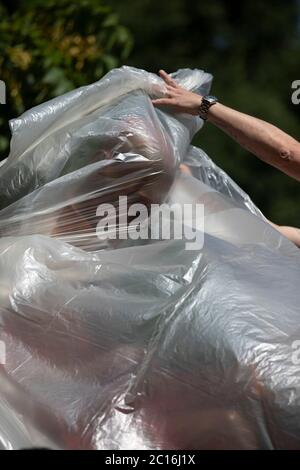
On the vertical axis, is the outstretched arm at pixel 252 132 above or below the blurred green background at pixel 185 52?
above

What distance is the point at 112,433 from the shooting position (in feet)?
5.70

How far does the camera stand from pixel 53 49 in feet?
11.0

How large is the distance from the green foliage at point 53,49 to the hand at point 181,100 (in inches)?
37.4

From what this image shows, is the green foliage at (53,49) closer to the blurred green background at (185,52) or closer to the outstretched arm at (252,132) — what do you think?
the blurred green background at (185,52)

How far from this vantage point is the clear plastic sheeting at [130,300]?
5.70ft

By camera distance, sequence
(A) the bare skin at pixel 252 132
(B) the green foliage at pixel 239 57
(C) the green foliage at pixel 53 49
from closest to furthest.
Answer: (A) the bare skin at pixel 252 132 → (C) the green foliage at pixel 53 49 → (B) the green foliage at pixel 239 57

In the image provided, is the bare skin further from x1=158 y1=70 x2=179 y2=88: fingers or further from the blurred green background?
the blurred green background

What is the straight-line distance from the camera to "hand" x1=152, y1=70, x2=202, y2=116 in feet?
7.41

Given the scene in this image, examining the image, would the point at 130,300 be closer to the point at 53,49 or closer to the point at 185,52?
the point at 53,49

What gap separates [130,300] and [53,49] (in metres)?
1.70

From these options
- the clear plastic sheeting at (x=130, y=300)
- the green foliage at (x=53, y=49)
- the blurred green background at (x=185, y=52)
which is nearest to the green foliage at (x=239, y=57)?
the blurred green background at (x=185, y=52)

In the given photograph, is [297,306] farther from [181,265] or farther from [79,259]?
[79,259]

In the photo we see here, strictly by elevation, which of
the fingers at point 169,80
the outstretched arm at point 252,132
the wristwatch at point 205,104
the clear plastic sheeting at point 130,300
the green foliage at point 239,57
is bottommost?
the green foliage at point 239,57

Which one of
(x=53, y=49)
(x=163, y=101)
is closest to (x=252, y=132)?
(x=163, y=101)
